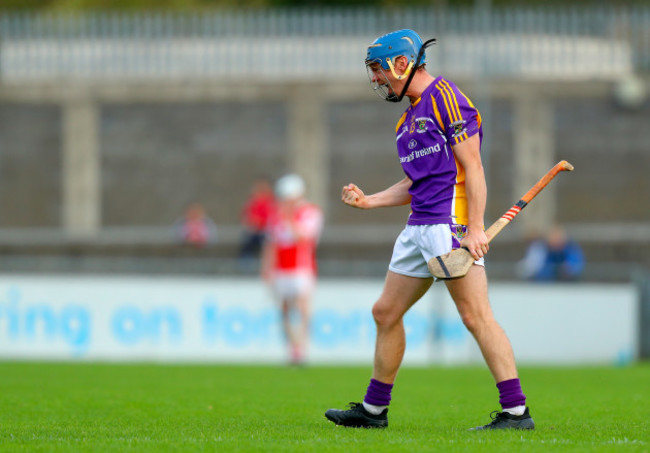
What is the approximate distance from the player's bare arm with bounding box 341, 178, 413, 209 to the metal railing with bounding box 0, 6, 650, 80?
1309 centimetres

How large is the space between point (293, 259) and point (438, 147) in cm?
813

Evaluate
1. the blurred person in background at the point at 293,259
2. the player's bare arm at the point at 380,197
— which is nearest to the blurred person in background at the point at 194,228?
the blurred person in background at the point at 293,259

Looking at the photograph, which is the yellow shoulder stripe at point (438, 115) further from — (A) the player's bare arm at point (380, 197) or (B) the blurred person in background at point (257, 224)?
(B) the blurred person in background at point (257, 224)

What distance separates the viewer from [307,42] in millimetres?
20344

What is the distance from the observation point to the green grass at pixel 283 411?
5.41 metres

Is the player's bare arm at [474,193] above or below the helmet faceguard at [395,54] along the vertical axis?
below

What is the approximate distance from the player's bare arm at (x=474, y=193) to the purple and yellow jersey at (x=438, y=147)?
0.06 meters

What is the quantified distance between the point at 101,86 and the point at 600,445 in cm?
1868

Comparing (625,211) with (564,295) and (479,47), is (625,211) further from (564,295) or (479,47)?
(564,295)

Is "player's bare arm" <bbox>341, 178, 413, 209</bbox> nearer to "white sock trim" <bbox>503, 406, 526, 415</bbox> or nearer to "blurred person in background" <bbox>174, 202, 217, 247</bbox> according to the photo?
"white sock trim" <bbox>503, 406, 526, 415</bbox>

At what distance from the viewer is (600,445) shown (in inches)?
210

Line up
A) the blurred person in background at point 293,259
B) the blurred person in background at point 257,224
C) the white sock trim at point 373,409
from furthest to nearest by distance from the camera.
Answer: the blurred person in background at point 257,224, the blurred person in background at point 293,259, the white sock trim at point 373,409

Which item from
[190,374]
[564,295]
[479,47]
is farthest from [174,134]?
[190,374]

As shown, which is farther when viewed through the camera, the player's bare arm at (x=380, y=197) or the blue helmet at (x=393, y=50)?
the player's bare arm at (x=380, y=197)
